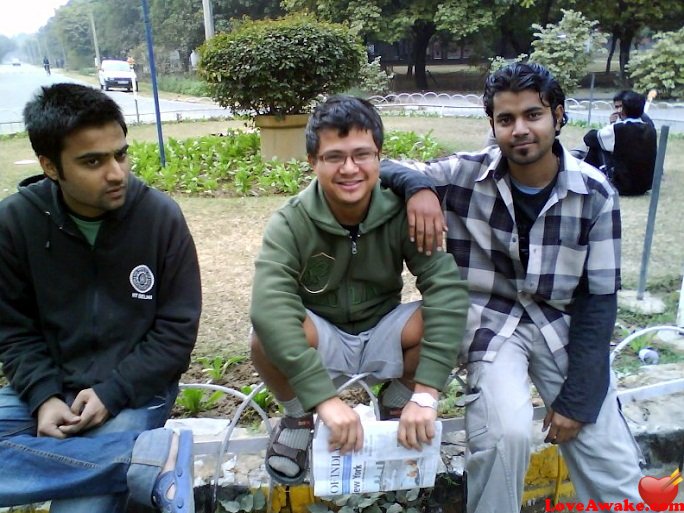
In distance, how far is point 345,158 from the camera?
194 cm

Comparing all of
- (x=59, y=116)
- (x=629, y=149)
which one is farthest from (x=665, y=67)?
(x=59, y=116)

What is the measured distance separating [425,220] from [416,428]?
2.06 ft

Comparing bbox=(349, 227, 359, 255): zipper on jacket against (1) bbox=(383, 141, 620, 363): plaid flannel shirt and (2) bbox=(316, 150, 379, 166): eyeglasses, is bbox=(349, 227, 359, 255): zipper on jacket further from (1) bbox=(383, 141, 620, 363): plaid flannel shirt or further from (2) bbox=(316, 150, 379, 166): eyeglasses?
(1) bbox=(383, 141, 620, 363): plaid flannel shirt

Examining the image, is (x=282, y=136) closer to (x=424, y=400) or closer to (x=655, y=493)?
(x=424, y=400)

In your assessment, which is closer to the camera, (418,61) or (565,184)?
(565,184)

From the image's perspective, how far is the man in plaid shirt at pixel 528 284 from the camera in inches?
74.5

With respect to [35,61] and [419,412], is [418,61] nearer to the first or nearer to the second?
[419,412]

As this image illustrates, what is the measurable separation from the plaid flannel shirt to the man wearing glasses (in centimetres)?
20

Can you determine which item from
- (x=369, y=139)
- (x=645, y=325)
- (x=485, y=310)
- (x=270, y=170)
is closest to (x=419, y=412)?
(x=485, y=310)

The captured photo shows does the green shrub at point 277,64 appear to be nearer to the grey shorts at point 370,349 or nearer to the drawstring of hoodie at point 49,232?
the drawstring of hoodie at point 49,232

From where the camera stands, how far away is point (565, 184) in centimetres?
202

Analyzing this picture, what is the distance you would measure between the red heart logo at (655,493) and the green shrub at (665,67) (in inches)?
675

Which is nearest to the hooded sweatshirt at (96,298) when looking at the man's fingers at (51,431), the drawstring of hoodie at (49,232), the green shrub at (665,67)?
the drawstring of hoodie at (49,232)

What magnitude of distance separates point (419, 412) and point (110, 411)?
0.94m
